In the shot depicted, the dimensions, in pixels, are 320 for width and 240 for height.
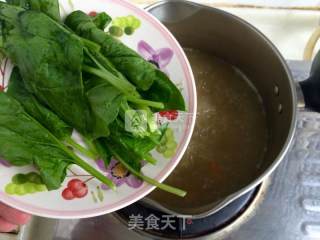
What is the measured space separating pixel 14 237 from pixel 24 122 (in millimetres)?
266

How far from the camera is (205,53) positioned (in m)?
1.02

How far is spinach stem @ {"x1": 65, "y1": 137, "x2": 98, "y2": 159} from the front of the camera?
2.24ft

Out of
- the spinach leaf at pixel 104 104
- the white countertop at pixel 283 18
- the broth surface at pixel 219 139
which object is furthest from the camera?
the white countertop at pixel 283 18

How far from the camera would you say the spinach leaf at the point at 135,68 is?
2.22ft

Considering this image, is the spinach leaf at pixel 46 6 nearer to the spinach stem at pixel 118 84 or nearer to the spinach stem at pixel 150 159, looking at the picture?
the spinach stem at pixel 118 84

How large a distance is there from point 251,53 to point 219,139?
0.21m

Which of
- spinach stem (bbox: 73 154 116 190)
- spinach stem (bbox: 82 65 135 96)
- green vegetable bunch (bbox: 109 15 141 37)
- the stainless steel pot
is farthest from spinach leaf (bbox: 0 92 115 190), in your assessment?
the stainless steel pot

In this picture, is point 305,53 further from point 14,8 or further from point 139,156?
point 14,8

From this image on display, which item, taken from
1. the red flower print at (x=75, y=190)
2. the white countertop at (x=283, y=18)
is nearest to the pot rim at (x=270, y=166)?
the red flower print at (x=75, y=190)

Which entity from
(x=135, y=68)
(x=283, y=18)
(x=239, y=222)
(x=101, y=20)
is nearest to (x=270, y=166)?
(x=239, y=222)

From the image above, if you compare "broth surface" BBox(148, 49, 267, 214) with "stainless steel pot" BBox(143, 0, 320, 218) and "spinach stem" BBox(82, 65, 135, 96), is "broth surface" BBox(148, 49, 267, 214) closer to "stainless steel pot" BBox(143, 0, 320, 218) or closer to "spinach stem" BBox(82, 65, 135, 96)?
"stainless steel pot" BBox(143, 0, 320, 218)

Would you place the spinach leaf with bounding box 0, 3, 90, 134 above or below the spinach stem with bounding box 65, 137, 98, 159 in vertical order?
above

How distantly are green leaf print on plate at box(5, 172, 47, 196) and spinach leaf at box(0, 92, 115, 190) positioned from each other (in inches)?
0.8

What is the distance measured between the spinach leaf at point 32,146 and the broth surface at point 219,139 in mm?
222
